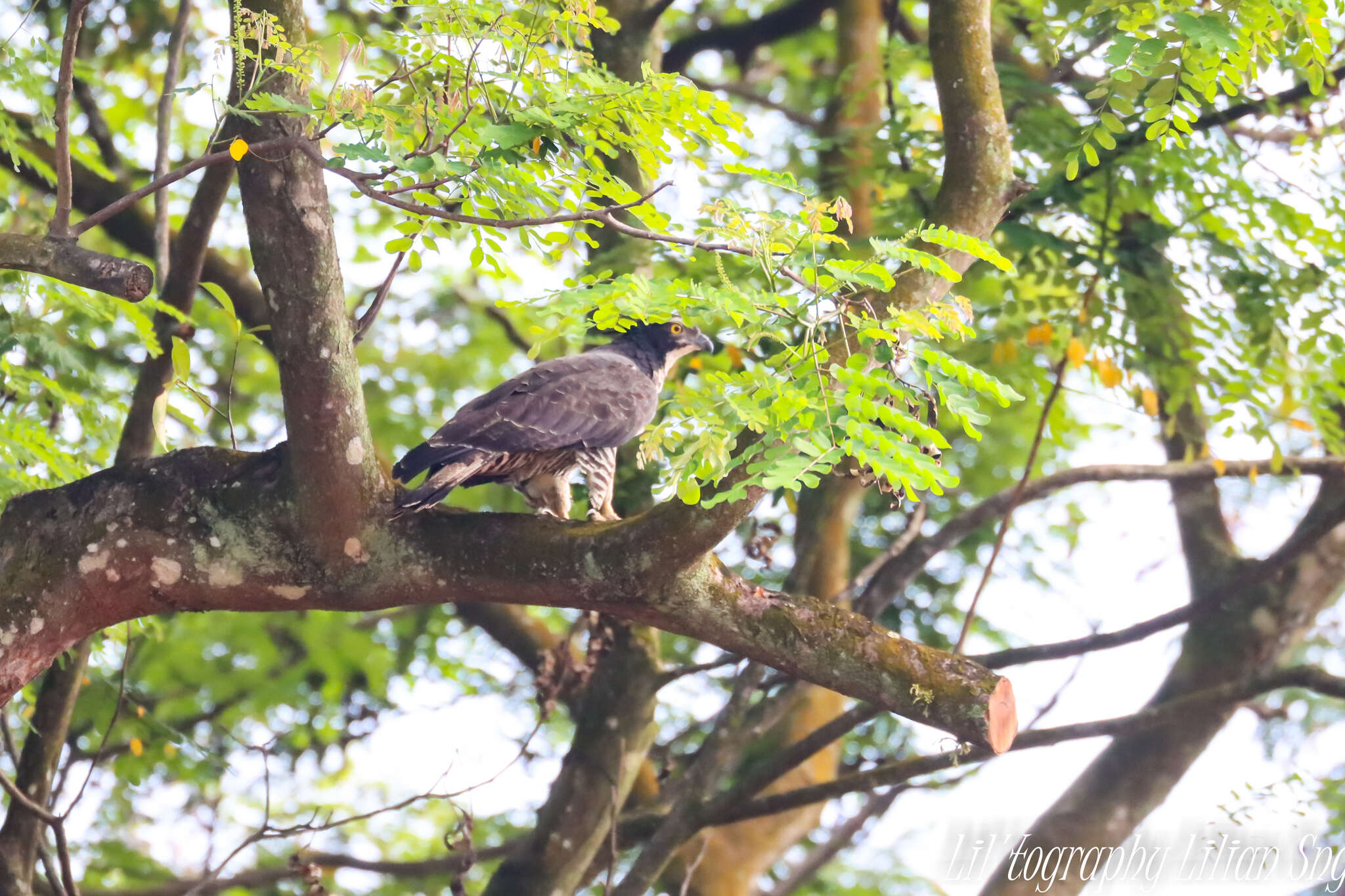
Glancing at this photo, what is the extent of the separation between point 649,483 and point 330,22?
4220mm

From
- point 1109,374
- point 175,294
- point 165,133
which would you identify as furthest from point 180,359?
point 1109,374

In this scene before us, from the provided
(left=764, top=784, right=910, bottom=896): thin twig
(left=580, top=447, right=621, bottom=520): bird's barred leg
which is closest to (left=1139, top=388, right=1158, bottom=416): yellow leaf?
(left=764, top=784, right=910, bottom=896): thin twig

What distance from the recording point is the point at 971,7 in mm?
4469

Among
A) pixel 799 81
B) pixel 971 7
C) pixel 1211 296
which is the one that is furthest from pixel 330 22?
pixel 1211 296

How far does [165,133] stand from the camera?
5074 mm

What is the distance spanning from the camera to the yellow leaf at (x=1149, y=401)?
613 centimetres

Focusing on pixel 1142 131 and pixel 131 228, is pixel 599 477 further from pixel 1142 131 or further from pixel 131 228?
pixel 131 228

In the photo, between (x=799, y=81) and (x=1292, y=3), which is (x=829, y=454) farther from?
(x=799, y=81)

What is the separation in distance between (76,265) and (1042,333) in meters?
4.63

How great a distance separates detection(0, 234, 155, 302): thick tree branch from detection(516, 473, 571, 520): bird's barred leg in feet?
7.08

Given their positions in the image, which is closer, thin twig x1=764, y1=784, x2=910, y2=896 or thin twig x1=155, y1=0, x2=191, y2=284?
thin twig x1=155, y1=0, x2=191, y2=284

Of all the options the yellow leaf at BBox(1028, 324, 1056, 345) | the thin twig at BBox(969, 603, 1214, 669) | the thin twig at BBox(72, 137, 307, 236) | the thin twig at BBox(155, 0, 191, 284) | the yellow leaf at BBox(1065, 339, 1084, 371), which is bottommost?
the thin twig at BBox(969, 603, 1214, 669)

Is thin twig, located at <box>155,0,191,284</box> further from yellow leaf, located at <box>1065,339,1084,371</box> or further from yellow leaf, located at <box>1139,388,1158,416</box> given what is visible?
yellow leaf, located at <box>1139,388,1158,416</box>

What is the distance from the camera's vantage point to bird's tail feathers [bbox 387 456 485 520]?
3.58m
